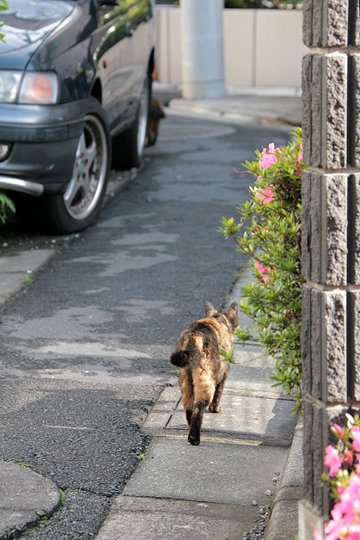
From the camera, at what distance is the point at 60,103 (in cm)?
807

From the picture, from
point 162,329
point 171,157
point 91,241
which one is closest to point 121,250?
point 91,241

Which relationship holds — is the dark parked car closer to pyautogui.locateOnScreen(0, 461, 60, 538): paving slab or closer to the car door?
the car door

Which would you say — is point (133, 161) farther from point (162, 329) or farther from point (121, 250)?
point (162, 329)

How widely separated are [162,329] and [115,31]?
12.3 ft

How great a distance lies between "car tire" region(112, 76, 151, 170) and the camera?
11.1m

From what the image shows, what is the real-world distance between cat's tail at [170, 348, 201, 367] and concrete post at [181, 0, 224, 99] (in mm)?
12047

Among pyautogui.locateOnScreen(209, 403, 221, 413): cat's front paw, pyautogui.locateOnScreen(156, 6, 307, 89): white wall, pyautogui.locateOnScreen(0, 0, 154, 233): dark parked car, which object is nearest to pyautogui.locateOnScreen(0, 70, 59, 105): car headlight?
pyautogui.locateOnScreen(0, 0, 154, 233): dark parked car

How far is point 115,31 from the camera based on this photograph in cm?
963

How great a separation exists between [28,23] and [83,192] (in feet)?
4.37

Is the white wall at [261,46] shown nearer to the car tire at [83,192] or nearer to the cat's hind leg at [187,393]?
the car tire at [83,192]

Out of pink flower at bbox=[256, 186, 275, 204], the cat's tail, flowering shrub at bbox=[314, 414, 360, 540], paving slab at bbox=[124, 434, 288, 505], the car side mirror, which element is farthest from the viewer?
Result: the car side mirror

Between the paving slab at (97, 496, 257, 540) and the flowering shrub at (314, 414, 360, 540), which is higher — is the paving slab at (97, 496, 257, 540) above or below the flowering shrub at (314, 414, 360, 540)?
below

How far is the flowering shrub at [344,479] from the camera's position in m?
3.01

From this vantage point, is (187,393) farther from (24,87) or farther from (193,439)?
(24,87)
